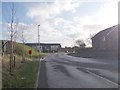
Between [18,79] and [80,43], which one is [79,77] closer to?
[18,79]

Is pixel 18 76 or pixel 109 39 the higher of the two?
pixel 109 39

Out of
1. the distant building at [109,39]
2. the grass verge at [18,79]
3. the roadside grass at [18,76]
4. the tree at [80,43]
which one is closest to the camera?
the grass verge at [18,79]

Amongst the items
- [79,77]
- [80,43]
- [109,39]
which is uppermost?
[80,43]

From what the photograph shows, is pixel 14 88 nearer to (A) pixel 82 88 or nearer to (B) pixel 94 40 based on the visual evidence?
(A) pixel 82 88

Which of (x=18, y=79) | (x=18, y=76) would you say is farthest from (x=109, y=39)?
(x=18, y=79)

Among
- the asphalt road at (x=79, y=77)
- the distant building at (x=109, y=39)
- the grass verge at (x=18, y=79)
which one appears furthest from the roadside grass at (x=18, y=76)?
the distant building at (x=109, y=39)

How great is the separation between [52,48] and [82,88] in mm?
160629

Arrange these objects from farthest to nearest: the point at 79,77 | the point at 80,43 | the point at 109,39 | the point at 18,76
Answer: the point at 80,43 < the point at 109,39 < the point at 18,76 < the point at 79,77

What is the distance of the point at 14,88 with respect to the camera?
11.7 meters

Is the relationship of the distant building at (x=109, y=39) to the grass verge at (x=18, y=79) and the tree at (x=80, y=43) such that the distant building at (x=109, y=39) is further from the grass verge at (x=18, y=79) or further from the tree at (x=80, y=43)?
the tree at (x=80, y=43)

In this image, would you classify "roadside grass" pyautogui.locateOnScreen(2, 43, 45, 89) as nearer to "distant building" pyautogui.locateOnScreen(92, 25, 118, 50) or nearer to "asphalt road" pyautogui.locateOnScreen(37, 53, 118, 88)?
"asphalt road" pyautogui.locateOnScreen(37, 53, 118, 88)

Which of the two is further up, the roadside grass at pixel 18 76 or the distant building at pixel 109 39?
the distant building at pixel 109 39

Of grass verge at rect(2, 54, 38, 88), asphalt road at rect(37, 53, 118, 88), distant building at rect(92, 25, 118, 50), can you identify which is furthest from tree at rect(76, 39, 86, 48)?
grass verge at rect(2, 54, 38, 88)

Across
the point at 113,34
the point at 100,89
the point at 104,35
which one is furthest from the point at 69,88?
the point at 104,35
